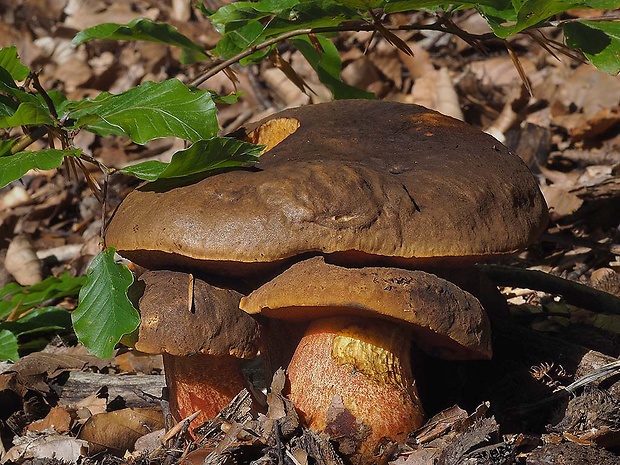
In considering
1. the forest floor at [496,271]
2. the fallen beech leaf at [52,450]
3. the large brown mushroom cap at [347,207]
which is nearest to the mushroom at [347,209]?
the large brown mushroom cap at [347,207]

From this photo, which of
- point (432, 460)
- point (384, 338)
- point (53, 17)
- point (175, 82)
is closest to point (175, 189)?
point (175, 82)

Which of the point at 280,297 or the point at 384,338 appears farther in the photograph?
the point at 384,338

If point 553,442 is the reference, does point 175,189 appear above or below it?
above


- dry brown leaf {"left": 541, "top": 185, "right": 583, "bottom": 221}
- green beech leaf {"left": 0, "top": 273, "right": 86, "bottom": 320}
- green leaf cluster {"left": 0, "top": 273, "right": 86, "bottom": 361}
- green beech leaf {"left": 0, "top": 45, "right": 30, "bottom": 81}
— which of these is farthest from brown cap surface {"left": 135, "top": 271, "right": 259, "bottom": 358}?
dry brown leaf {"left": 541, "top": 185, "right": 583, "bottom": 221}

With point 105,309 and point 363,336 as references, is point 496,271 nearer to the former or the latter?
point 363,336

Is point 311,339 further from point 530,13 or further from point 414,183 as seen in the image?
point 530,13

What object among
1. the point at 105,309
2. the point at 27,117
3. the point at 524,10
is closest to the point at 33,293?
the point at 27,117

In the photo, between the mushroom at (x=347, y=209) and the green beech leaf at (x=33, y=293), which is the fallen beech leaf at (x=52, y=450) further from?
the green beech leaf at (x=33, y=293)

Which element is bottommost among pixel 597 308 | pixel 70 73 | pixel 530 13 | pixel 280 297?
pixel 70 73
